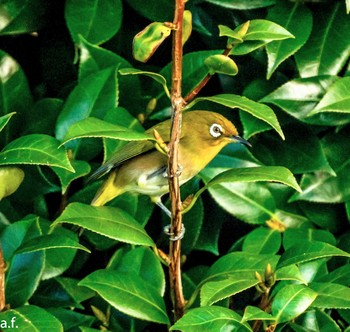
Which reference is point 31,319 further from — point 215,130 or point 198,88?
point 215,130

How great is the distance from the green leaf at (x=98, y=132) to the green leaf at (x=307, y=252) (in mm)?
452

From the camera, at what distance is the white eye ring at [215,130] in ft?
7.68

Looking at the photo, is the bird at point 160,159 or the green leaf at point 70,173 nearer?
the green leaf at point 70,173

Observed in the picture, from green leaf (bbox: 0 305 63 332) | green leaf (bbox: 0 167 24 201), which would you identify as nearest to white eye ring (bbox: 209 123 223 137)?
green leaf (bbox: 0 167 24 201)

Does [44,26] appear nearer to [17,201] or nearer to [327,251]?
[17,201]

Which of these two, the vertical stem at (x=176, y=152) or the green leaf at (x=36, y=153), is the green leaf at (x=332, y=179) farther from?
the green leaf at (x=36, y=153)

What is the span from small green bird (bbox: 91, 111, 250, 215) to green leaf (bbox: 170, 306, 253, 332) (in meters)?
0.57

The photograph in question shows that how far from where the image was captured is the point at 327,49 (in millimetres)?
2396

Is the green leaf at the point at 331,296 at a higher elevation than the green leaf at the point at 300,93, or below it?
below

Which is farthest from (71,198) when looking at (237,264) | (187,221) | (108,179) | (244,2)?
(244,2)

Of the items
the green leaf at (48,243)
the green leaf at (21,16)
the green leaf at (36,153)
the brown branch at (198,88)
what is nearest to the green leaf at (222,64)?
the brown branch at (198,88)

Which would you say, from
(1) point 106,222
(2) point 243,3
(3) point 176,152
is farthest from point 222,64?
(2) point 243,3

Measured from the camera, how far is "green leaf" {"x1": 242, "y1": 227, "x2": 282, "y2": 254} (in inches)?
92.1

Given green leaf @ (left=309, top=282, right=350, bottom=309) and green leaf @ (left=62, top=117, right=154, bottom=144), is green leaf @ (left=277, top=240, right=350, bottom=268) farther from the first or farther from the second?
green leaf @ (left=62, top=117, right=154, bottom=144)
